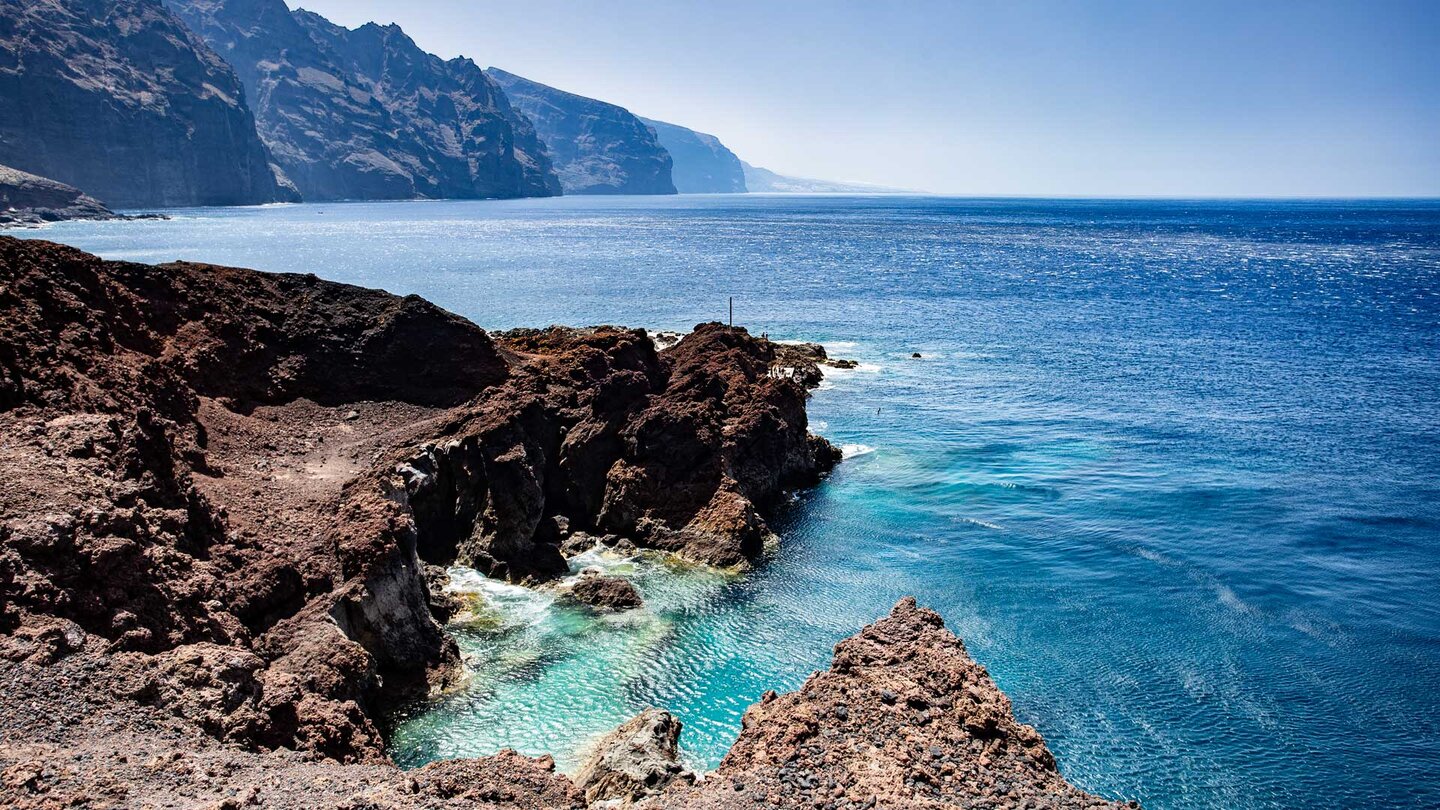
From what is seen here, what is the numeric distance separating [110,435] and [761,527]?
22.6 meters

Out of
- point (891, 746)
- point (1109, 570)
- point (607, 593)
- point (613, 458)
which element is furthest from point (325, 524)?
point (1109, 570)

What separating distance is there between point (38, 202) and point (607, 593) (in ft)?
647

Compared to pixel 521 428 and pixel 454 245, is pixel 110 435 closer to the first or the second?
pixel 521 428

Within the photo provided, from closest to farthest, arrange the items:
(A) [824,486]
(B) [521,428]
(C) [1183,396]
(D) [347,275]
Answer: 1. (B) [521,428]
2. (A) [824,486]
3. (C) [1183,396]
4. (D) [347,275]

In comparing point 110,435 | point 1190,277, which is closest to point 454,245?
point 1190,277

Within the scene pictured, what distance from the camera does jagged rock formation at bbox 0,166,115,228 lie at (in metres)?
159

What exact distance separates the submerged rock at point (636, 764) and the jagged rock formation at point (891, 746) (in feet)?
9.18

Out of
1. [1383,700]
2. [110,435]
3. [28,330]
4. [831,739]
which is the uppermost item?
[28,330]

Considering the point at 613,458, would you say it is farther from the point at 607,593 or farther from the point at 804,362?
the point at 804,362

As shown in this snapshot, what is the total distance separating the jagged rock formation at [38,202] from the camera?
159 metres

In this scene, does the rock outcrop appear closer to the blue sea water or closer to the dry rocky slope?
the dry rocky slope

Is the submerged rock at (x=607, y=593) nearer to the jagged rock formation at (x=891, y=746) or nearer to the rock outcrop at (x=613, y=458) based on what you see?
the rock outcrop at (x=613, y=458)

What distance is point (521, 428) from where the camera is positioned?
33656mm

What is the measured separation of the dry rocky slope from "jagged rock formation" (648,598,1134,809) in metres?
0.06
